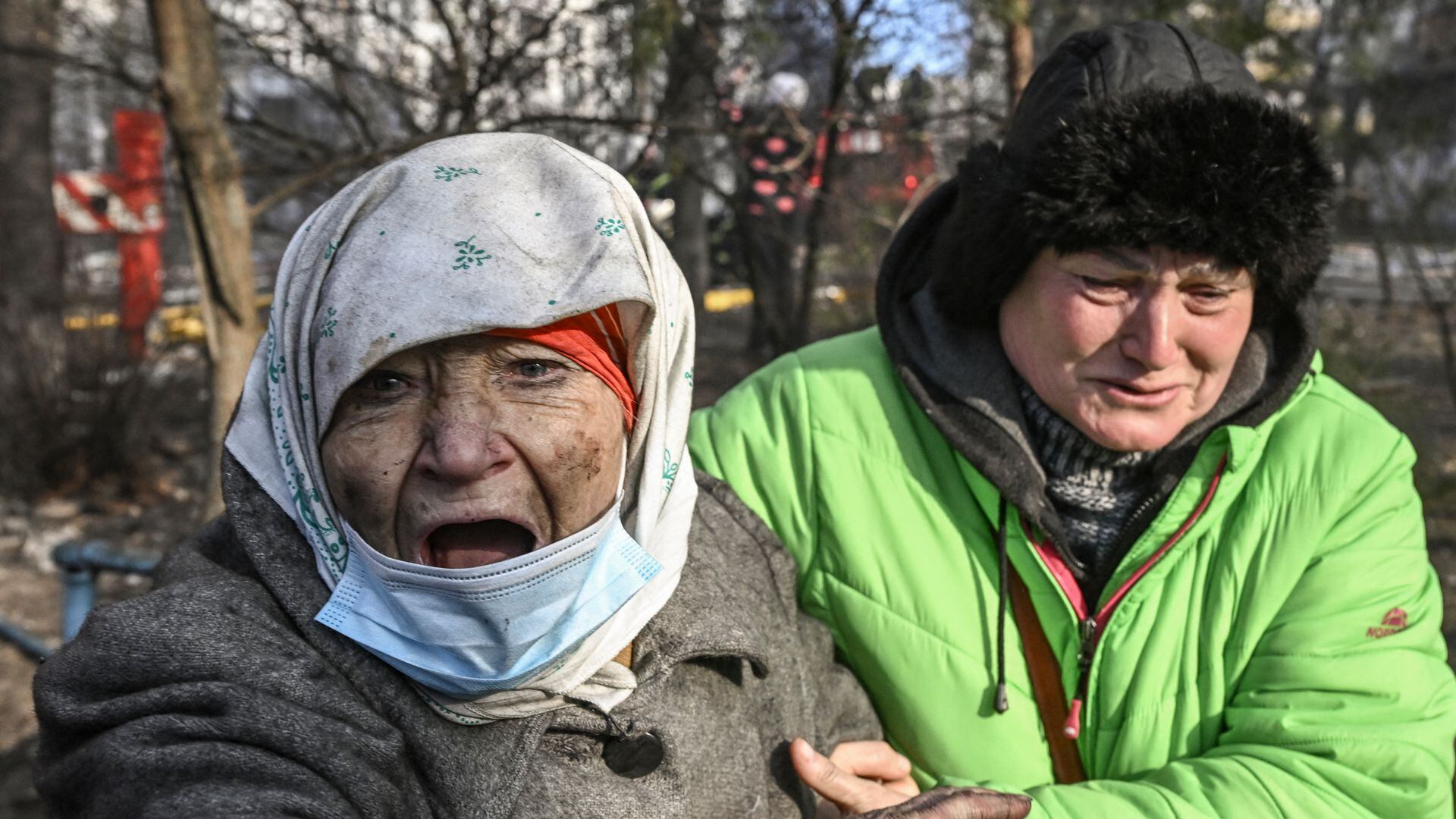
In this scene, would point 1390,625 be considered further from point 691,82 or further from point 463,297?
point 691,82

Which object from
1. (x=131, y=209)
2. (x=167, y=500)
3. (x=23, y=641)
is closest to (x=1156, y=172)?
(x=23, y=641)

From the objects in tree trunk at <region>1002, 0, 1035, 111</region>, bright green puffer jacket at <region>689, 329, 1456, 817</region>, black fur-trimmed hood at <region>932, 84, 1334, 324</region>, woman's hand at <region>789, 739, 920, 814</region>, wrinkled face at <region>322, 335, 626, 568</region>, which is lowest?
woman's hand at <region>789, 739, 920, 814</region>

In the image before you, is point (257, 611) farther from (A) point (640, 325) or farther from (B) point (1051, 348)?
(B) point (1051, 348)

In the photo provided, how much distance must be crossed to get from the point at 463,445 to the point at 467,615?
0.76ft

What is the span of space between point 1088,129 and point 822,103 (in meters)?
3.74

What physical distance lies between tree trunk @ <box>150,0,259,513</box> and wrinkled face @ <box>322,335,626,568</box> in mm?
1619

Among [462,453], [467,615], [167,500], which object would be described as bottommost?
[167,500]

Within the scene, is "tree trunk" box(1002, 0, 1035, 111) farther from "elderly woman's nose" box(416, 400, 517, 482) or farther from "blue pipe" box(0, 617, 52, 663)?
"blue pipe" box(0, 617, 52, 663)

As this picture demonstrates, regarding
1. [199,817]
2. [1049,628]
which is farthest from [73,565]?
[1049,628]

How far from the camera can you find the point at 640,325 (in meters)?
1.89

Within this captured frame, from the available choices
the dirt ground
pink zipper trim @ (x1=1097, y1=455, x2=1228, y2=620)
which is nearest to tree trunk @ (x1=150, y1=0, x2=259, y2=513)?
the dirt ground

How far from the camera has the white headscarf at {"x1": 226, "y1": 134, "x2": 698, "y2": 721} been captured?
1697 mm

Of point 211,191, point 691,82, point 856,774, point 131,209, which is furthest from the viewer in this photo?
point 131,209

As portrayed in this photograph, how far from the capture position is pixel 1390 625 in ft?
7.05
